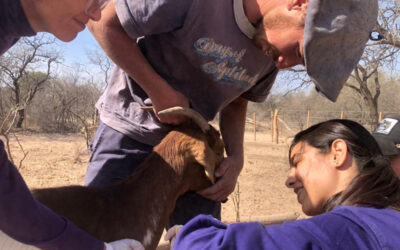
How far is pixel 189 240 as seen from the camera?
1553mm

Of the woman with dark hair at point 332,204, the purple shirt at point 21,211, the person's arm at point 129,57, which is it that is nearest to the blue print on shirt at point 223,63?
the person's arm at point 129,57

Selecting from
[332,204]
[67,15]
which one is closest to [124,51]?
[67,15]

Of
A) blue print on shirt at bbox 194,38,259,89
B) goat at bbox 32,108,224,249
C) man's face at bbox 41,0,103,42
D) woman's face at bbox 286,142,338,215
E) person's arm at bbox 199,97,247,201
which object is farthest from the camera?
person's arm at bbox 199,97,247,201

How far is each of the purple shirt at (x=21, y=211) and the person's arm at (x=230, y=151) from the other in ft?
4.49

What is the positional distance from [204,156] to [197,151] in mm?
62

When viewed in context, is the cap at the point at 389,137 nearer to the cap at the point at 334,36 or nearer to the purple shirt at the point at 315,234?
the cap at the point at 334,36

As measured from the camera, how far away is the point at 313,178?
2092mm

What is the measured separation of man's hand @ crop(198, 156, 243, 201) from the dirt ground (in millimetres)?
2902

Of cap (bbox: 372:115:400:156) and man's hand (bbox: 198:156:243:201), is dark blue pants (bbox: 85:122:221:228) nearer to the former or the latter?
man's hand (bbox: 198:156:243:201)

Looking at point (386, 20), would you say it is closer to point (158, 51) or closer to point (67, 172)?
point (158, 51)

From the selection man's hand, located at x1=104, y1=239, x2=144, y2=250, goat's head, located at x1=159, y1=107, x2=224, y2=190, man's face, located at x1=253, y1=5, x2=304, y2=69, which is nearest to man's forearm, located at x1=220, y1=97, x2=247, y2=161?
goat's head, located at x1=159, y1=107, x2=224, y2=190

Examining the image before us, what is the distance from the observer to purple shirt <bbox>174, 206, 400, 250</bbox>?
1396mm

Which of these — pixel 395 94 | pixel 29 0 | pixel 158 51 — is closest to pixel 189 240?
pixel 29 0

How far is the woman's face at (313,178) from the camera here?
2023mm
